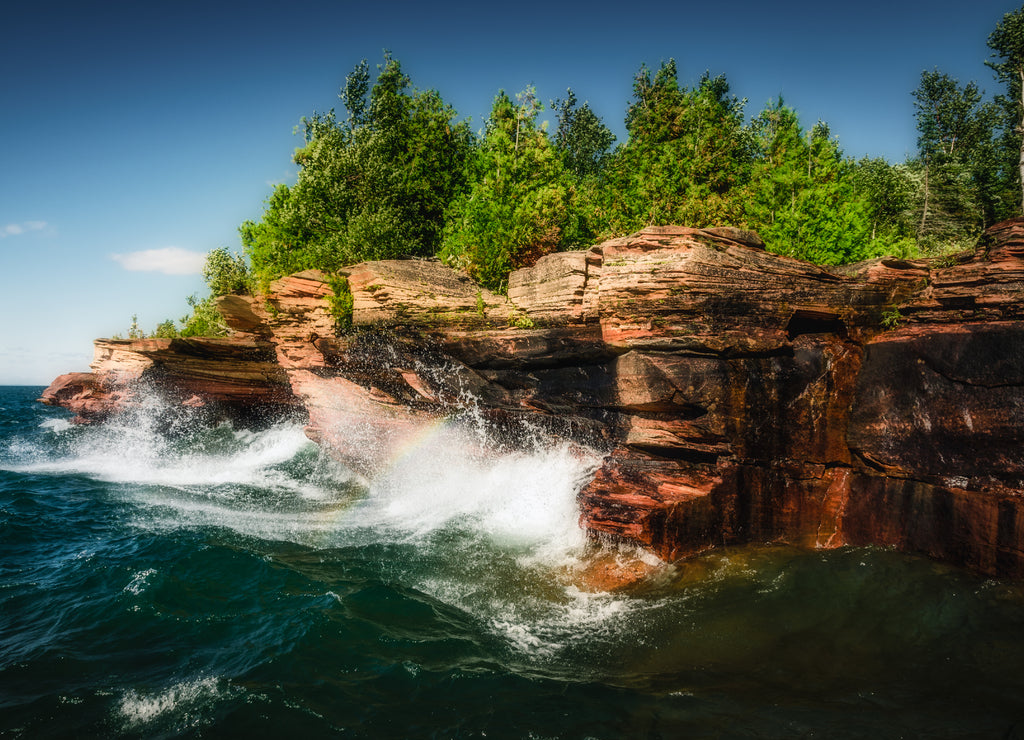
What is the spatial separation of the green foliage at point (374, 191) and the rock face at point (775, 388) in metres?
9.65

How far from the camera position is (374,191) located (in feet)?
78.5

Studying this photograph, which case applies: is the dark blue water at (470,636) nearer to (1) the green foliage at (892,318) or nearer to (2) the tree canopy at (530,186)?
(1) the green foliage at (892,318)

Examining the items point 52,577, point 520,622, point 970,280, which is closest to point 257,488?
point 52,577

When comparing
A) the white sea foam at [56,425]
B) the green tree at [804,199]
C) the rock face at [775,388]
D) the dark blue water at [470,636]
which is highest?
the green tree at [804,199]

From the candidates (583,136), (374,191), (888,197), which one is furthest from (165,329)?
(888,197)

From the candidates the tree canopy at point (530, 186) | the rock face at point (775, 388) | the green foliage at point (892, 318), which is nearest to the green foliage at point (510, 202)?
the tree canopy at point (530, 186)

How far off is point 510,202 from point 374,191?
26.6 ft

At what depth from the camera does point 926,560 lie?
912cm

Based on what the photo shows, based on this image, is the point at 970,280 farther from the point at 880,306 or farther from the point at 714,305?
the point at 714,305

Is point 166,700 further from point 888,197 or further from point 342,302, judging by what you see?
point 888,197

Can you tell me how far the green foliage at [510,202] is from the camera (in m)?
17.6

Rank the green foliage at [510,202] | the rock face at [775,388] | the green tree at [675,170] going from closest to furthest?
1. the rock face at [775,388]
2. the green foliage at [510,202]
3. the green tree at [675,170]

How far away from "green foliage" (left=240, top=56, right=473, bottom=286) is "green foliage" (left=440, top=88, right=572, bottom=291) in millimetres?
3311

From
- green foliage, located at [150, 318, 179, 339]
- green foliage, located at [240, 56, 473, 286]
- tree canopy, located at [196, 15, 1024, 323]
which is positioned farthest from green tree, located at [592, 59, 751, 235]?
green foliage, located at [150, 318, 179, 339]
